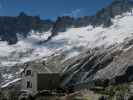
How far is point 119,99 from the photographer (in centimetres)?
5141

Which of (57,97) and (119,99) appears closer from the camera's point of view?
(119,99)

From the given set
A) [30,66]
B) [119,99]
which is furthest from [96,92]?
[30,66]

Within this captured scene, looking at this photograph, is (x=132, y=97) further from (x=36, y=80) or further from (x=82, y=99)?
(x=36, y=80)

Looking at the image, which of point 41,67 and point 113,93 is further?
point 41,67

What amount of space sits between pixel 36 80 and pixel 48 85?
349cm

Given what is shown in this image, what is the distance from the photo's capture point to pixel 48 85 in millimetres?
92688

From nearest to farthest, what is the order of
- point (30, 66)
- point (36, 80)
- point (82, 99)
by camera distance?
point (82, 99) → point (36, 80) → point (30, 66)

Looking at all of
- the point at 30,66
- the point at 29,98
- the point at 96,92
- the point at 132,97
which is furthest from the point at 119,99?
the point at 30,66

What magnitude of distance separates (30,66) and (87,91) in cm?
3766

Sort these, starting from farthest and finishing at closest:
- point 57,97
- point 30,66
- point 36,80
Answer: point 30,66, point 36,80, point 57,97

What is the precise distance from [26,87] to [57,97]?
3572 centimetres

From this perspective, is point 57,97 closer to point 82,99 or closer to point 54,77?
point 82,99

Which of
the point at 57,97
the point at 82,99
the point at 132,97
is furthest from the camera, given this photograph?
the point at 57,97

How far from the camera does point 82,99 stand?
182ft
